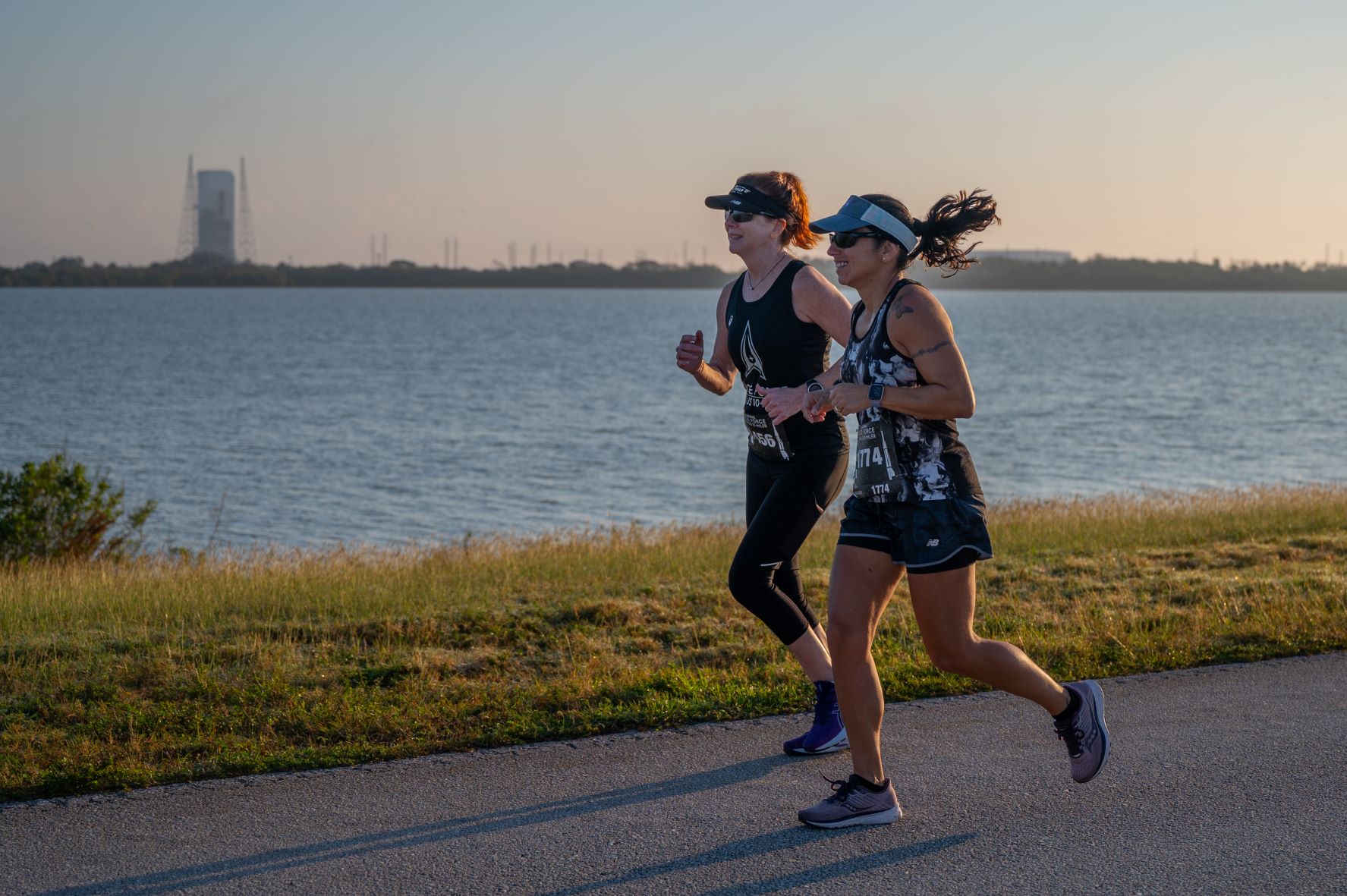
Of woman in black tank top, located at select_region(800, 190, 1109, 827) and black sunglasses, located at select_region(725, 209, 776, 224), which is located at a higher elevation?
black sunglasses, located at select_region(725, 209, 776, 224)

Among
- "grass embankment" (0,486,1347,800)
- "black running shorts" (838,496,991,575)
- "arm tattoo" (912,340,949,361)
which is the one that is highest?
"arm tattoo" (912,340,949,361)

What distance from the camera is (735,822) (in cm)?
436

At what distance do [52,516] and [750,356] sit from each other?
383 inches

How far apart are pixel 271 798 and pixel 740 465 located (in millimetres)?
25156

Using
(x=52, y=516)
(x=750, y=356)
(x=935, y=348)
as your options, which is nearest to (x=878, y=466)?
(x=935, y=348)

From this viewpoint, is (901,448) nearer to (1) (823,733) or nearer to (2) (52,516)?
(1) (823,733)

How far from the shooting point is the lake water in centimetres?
2397

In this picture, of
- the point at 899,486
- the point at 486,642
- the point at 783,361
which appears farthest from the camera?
the point at 486,642

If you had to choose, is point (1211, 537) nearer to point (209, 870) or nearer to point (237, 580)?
point (237, 580)

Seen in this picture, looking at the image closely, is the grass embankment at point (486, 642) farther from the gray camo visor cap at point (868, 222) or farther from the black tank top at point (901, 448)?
the gray camo visor cap at point (868, 222)

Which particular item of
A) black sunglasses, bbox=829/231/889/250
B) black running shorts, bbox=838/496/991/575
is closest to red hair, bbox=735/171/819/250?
black sunglasses, bbox=829/231/889/250

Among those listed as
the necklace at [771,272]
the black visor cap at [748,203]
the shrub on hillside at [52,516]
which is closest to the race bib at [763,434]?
the necklace at [771,272]

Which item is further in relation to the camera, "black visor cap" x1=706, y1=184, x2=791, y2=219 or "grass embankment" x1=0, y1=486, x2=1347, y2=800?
"grass embankment" x1=0, y1=486, x2=1347, y2=800

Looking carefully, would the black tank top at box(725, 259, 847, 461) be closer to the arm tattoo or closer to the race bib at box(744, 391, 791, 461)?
the race bib at box(744, 391, 791, 461)
